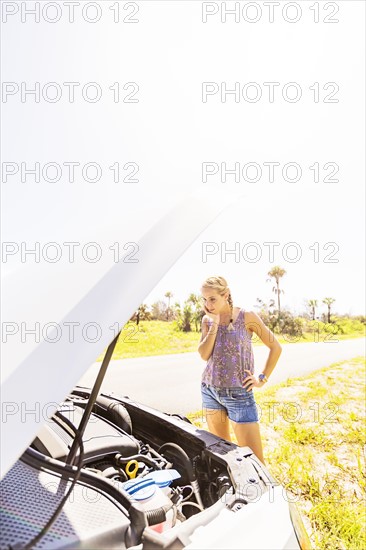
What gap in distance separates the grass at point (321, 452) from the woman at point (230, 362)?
780 millimetres

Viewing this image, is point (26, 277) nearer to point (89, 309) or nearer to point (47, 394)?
point (89, 309)

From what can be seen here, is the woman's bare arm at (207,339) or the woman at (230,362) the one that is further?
the woman's bare arm at (207,339)

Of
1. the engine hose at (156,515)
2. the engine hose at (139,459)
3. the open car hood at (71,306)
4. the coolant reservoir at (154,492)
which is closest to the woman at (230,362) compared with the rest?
the engine hose at (139,459)

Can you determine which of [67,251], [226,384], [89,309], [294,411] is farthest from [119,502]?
[294,411]

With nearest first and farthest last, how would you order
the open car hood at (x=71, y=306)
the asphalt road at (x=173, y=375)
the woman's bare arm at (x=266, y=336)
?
the open car hood at (x=71, y=306), the woman's bare arm at (x=266, y=336), the asphalt road at (x=173, y=375)

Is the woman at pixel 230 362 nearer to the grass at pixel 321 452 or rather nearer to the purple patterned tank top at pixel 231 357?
the purple patterned tank top at pixel 231 357

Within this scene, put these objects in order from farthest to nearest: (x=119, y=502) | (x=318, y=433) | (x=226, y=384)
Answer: (x=318, y=433) < (x=226, y=384) < (x=119, y=502)

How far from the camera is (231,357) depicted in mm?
2752

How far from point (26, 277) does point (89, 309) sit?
372 mm

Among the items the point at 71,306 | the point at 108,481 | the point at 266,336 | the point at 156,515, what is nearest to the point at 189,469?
the point at 156,515

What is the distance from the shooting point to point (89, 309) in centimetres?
98

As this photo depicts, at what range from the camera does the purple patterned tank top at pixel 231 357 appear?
2.72 meters

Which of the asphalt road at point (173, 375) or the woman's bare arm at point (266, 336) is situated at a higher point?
the woman's bare arm at point (266, 336)

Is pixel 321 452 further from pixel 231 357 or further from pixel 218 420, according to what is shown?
pixel 231 357
